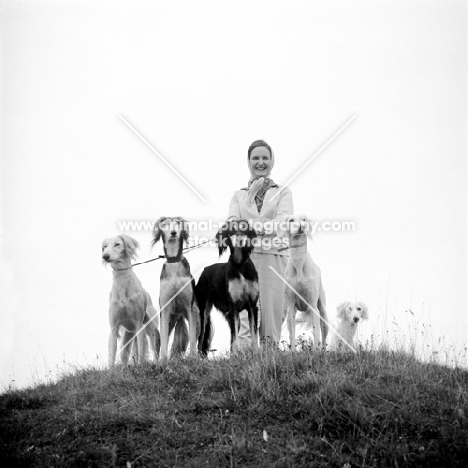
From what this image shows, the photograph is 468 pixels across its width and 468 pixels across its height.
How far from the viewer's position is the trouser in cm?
966

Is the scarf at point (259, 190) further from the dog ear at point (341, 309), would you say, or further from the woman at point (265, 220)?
the dog ear at point (341, 309)

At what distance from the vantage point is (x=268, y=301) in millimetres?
9742

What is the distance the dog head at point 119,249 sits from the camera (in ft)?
32.8

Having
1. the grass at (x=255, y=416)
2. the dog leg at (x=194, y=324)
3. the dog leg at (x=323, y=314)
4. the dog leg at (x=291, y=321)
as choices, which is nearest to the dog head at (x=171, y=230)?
the dog leg at (x=194, y=324)

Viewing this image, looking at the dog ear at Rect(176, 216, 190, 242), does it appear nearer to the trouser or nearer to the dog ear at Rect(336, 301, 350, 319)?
the trouser

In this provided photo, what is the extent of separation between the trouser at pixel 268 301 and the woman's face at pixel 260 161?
4.37ft

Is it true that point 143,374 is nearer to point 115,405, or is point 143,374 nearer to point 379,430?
point 115,405

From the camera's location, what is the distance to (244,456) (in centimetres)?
580

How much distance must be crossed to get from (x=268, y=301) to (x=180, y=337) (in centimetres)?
160

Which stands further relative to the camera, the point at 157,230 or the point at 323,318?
the point at 323,318

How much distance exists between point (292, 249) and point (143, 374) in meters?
3.33

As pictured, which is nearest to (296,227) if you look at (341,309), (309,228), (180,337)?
(309,228)

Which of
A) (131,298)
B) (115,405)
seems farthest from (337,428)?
(131,298)

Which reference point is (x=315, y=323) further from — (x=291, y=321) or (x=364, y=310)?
(x=364, y=310)
